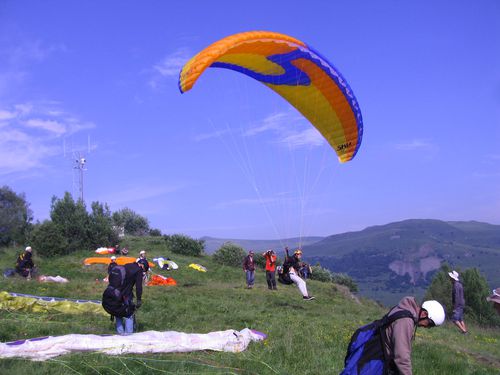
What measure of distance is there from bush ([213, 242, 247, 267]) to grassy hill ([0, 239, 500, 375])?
17.1 m

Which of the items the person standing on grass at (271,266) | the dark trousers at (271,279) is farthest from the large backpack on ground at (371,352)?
the dark trousers at (271,279)

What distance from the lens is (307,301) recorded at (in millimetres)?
17750

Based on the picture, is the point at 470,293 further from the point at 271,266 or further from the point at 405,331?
the point at 405,331

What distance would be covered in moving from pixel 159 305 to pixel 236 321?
3.46m

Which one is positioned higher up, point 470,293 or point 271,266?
point 271,266

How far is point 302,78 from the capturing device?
45.8 ft

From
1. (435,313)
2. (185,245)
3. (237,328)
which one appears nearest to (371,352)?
(435,313)

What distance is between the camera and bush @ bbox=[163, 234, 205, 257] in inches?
1477

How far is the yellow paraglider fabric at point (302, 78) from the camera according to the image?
11.6 metres

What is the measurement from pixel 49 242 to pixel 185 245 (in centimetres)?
1020

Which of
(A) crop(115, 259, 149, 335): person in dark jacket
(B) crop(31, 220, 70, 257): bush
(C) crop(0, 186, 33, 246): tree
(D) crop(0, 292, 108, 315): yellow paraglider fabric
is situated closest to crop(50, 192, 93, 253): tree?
(B) crop(31, 220, 70, 257): bush

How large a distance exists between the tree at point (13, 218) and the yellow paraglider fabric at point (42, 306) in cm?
3017

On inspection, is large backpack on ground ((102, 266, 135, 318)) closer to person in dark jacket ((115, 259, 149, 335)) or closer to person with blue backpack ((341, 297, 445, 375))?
person in dark jacket ((115, 259, 149, 335))

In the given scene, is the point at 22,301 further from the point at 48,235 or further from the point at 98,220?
the point at 98,220
